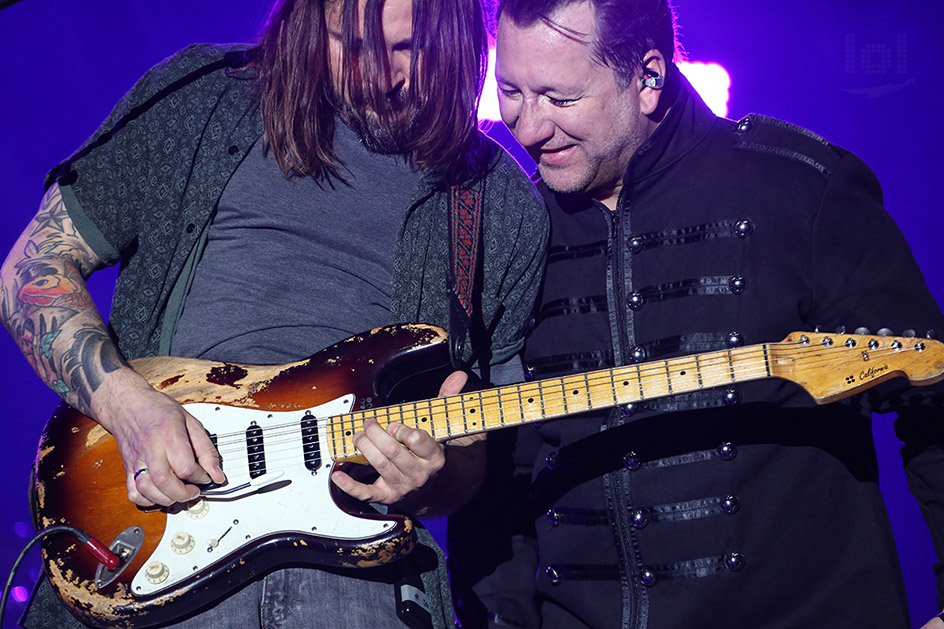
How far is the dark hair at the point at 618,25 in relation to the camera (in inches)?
89.4

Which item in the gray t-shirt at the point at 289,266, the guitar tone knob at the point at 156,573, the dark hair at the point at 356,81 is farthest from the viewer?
the dark hair at the point at 356,81

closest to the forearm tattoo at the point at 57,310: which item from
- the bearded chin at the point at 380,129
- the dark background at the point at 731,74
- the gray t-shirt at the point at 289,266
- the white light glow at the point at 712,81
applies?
the gray t-shirt at the point at 289,266

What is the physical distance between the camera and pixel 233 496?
1698 millimetres

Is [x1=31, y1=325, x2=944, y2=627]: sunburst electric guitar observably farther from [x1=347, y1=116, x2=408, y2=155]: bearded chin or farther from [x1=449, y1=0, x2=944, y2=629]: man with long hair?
[x1=347, y1=116, x2=408, y2=155]: bearded chin

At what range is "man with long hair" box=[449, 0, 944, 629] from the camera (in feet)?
6.51

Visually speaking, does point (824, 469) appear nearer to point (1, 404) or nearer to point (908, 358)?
point (908, 358)

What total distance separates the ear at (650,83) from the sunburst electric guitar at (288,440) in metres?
0.93

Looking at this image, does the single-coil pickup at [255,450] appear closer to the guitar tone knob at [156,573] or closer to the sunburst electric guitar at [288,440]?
the sunburst electric guitar at [288,440]

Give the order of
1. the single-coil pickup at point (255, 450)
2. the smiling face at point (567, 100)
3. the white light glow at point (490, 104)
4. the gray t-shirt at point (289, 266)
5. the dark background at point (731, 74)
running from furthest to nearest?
the white light glow at point (490, 104)
the dark background at point (731, 74)
the smiling face at point (567, 100)
the gray t-shirt at point (289, 266)
the single-coil pickup at point (255, 450)

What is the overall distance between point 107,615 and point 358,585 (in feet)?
1.60

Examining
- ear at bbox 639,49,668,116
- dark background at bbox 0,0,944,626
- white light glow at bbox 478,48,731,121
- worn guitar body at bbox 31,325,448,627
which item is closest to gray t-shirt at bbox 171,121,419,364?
worn guitar body at bbox 31,325,448,627

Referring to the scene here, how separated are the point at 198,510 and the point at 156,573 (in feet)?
0.46

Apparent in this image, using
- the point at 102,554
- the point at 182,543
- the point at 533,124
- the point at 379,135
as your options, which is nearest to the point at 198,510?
the point at 182,543

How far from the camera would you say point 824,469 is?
206 cm
